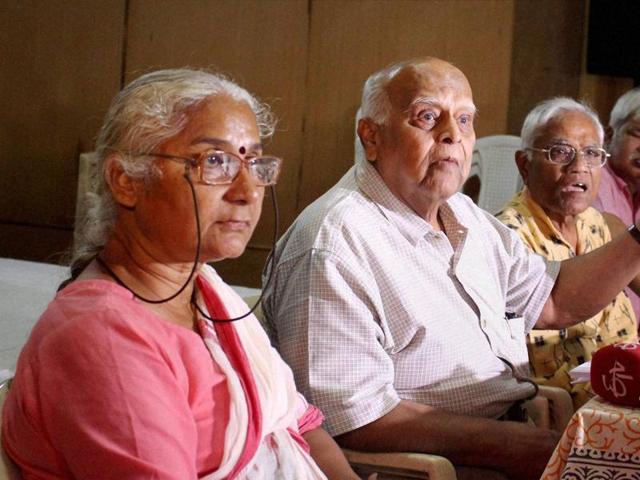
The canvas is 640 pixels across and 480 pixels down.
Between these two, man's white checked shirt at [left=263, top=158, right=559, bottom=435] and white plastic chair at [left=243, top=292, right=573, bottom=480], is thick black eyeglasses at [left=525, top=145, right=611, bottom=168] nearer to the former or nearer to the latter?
man's white checked shirt at [left=263, top=158, right=559, bottom=435]

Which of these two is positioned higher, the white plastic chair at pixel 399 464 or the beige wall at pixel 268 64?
the beige wall at pixel 268 64

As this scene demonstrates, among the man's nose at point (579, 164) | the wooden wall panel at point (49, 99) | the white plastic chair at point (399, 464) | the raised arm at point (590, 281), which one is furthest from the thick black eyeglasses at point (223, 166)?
the wooden wall panel at point (49, 99)

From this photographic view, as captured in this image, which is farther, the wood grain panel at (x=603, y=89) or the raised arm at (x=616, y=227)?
the wood grain panel at (x=603, y=89)

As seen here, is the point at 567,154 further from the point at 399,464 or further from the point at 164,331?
the point at 164,331

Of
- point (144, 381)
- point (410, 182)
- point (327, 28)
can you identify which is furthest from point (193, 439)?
point (327, 28)

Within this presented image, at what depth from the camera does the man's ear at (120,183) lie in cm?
161

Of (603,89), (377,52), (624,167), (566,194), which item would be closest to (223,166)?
(566,194)

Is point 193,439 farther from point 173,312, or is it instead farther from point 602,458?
point 602,458

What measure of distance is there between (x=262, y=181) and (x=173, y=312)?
0.86ft

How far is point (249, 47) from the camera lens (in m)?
5.32

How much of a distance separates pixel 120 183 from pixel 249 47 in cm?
382

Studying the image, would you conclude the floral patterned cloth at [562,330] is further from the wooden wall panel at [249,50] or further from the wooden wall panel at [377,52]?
the wooden wall panel at [249,50]

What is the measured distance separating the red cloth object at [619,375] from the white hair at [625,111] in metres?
2.27

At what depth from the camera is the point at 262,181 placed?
1681 millimetres
